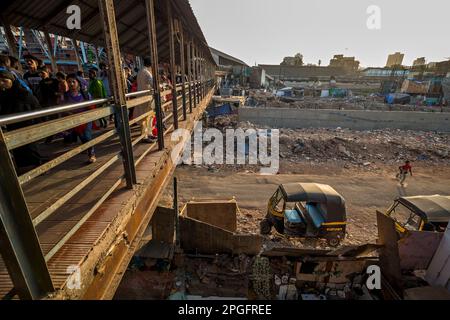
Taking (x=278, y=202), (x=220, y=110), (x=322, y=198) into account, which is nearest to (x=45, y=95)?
(x=278, y=202)

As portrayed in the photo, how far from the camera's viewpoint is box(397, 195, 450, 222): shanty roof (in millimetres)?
6238

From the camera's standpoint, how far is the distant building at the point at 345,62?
6312cm

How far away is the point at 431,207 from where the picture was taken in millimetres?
6570

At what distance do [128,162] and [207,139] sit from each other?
1560 centimetres

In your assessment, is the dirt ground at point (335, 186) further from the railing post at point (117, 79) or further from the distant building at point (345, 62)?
the distant building at point (345, 62)

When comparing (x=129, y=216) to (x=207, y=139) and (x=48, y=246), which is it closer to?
(x=48, y=246)

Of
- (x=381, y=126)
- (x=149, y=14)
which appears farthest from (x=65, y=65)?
(x=381, y=126)

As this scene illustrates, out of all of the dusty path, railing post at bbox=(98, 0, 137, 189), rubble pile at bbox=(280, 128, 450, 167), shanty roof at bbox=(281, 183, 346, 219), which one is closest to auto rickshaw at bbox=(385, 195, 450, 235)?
shanty roof at bbox=(281, 183, 346, 219)

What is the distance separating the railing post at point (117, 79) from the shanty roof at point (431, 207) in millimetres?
7354

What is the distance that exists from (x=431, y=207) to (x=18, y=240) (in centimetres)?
861

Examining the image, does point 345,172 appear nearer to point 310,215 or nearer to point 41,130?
point 310,215

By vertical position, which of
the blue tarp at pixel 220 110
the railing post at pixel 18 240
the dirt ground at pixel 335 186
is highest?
the railing post at pixel 18 240

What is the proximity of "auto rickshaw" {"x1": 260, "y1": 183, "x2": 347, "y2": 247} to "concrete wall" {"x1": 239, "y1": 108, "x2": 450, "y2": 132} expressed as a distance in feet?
53.0

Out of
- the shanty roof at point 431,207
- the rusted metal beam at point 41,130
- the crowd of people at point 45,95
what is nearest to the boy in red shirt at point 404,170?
the shanty roof at point 431,207
